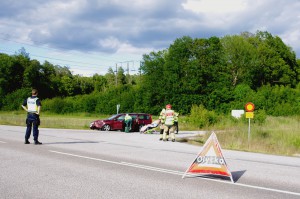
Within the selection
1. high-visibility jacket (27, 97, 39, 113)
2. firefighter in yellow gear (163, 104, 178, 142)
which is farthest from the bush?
high-visibility jacket (27, 97, 39, 113)

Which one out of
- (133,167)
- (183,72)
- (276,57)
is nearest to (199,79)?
(183,72)

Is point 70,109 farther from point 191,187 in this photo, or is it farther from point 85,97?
point 191,187

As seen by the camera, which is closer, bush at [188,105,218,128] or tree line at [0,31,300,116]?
bush at [188,105,218,128]

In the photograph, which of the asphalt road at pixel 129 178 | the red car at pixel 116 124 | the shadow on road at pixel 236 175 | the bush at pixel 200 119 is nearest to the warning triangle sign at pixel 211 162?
the asphalt road at pixel 129 178

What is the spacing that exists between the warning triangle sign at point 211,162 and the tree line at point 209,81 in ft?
169

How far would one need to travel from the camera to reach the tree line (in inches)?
2452

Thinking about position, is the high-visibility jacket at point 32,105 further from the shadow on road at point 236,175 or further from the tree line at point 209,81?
the tree line at point 209,81

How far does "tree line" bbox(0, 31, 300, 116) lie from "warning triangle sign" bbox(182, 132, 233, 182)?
5153 centimetres

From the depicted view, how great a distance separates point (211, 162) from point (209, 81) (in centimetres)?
5997

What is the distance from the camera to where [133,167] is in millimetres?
9055

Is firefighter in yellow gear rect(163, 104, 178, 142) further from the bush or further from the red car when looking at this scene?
the bush

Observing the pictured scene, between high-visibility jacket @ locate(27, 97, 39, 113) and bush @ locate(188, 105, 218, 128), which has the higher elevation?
high-visibility jacket @ locate(27, 97, 39, 113)

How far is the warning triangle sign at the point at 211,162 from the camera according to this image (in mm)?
7711

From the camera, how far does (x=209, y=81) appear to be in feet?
219
